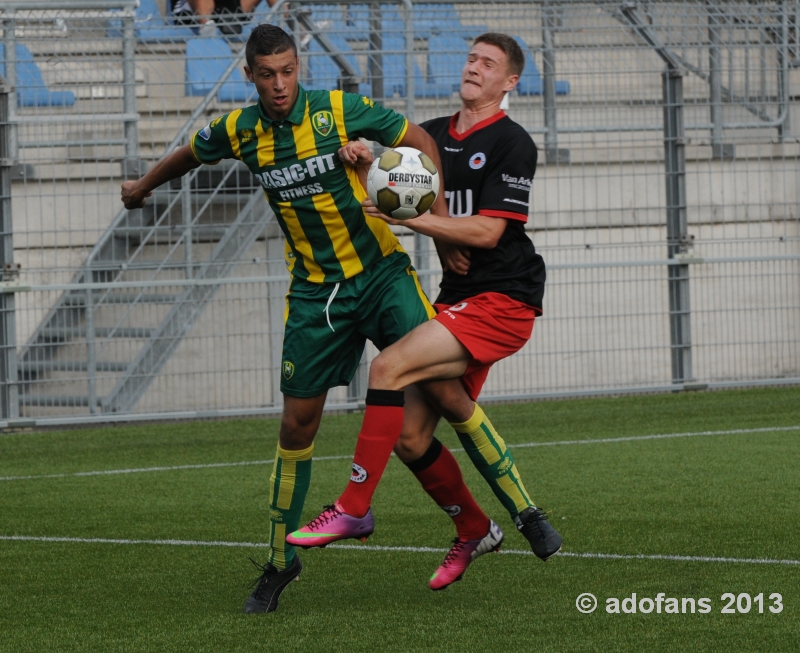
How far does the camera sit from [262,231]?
11406 mm

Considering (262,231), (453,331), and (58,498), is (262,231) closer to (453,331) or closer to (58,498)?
(58,498)

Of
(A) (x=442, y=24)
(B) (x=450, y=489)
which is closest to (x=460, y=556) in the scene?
(B) (x=450, y=489)

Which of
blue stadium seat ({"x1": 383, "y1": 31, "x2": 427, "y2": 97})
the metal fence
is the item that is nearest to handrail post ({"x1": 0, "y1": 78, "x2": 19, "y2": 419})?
the metal fence

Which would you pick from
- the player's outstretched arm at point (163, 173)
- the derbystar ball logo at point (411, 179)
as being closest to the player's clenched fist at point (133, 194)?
the player's outstretched arm at point (163, 173)

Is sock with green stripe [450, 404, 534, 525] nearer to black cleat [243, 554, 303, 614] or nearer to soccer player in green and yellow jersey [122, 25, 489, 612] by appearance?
soccer player in green and yellow jersey [122, 25, 489, 612]

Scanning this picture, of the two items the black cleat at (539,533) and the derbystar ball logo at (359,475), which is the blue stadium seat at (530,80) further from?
the derbystar ball logo at (359,475)

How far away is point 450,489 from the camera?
518 centimetres

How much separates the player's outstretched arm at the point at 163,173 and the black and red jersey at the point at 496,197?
0.99 meters

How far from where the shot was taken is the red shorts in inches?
198

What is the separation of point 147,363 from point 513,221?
6.25 metres

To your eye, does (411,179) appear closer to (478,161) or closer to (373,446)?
(478,161)

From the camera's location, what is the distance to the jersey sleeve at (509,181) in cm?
505

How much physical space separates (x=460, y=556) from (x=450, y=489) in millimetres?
263

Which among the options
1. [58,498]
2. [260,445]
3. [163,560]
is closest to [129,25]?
[260,445]
